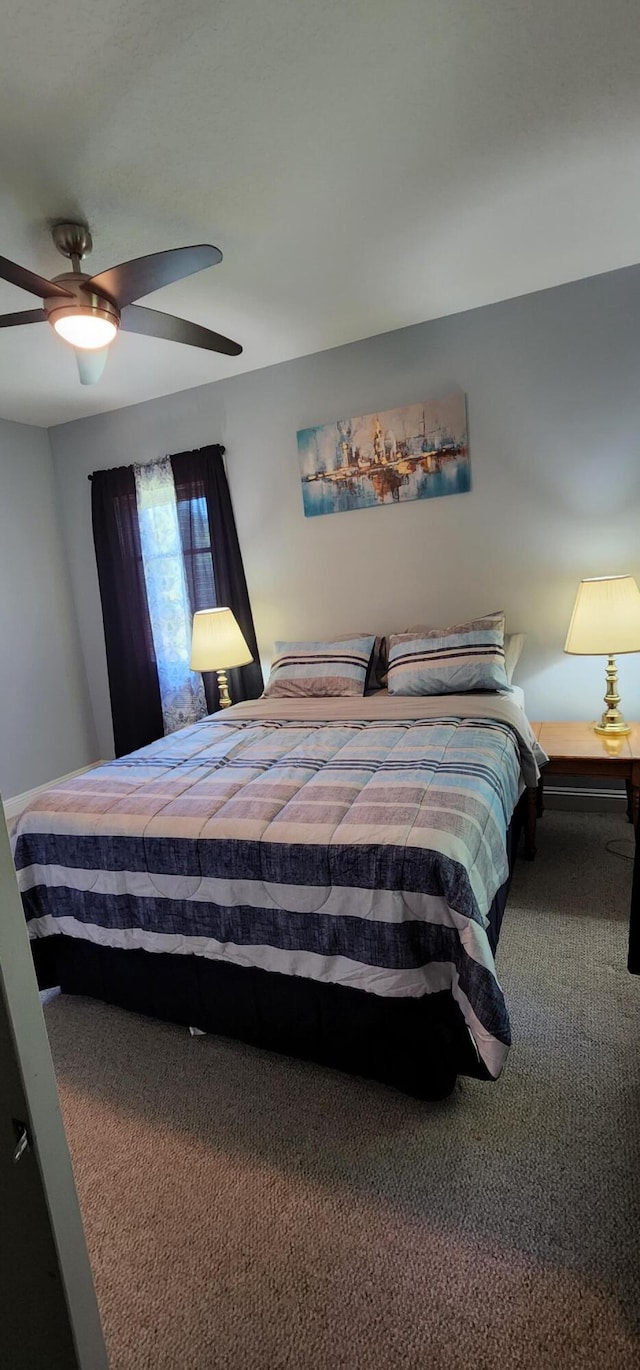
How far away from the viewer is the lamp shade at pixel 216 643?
3.41 meters

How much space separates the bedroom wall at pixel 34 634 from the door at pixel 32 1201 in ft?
11.4

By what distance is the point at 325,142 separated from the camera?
1.74 m

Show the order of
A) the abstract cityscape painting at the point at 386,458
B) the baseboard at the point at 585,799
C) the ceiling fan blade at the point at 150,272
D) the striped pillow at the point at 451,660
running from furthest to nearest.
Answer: the abstract cityscape painting at the point at 386,458 → the baseboard at the point at 585,799 → the striped pillow at the point at 451,660 → the ceiling fan blade at the point at 150,272

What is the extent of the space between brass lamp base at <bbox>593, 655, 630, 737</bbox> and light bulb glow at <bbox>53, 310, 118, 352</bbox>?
2359 millimetres

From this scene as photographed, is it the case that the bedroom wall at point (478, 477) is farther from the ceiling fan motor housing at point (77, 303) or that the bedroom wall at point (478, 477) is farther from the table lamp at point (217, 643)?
the ceiling fan motor housing at point (77, 303)

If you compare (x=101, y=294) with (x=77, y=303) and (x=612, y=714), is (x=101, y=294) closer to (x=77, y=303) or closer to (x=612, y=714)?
(x=77, y=303)

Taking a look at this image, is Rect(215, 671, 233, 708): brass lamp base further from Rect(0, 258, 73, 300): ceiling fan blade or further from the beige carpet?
Rect(0, 258, 73, 300): ceiling fan blade

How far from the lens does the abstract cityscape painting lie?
3.12 metres

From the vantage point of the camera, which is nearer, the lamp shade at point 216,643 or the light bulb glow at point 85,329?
the light bulb glow at point 85,329

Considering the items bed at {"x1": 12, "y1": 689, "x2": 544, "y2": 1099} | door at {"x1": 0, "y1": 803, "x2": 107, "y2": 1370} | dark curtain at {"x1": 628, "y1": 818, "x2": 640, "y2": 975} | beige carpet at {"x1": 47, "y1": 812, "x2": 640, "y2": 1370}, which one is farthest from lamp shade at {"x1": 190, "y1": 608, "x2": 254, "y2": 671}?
door at {"x1": 0, "y1": 803, "x2": 107, "y2": 1370}

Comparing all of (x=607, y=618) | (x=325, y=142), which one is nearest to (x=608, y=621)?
(x=607, y=618)

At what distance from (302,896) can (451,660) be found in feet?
5.21

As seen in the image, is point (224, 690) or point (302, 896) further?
point (224, 690)

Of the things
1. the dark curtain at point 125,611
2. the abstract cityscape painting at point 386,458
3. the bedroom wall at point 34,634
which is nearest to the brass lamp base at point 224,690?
the dark curtain at point 125,611
